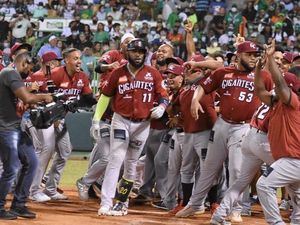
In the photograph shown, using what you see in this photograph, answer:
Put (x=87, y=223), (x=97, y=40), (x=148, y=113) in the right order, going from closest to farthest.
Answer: (x=87, y=223)
(x=148, y=113)
(x=97, y=40)

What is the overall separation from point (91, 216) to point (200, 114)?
5.98 ft

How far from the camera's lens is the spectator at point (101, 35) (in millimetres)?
21828

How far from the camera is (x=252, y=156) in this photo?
8578mm

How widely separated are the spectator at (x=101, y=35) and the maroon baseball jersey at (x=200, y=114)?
12.1 m

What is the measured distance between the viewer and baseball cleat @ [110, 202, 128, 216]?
31.3 ft

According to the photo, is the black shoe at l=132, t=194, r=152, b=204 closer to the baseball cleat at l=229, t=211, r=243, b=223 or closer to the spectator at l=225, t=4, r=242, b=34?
the baseball cleat at l=229, t=211, r=243, b=223

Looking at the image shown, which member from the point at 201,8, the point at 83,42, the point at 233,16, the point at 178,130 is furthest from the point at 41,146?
the point at 201,8

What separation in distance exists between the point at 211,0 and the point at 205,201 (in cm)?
1548

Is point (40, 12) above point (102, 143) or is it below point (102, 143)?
above

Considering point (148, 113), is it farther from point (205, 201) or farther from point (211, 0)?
point (211, 0)

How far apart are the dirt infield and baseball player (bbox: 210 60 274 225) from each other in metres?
0.46

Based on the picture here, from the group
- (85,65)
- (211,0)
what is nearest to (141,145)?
(85,65)

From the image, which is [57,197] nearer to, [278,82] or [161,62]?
[161,62]

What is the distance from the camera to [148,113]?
9672 mm
